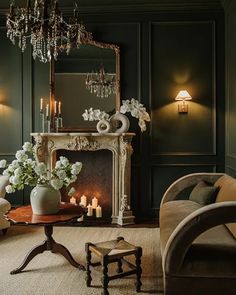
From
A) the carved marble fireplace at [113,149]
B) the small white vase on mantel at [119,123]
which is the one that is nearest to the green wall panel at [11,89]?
the carved marble fireplace at [113,149]

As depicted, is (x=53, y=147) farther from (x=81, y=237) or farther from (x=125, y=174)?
(x=81, y=237)

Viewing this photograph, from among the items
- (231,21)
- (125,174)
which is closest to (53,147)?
(125,174)

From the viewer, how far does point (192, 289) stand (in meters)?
2.28

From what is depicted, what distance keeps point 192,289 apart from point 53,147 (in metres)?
3.38

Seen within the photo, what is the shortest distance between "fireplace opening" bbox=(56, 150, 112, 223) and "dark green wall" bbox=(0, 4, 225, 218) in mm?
385

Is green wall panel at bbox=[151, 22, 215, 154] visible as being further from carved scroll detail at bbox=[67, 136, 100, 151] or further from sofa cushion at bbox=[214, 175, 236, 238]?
sofa cushion at bbox=[214, 175, 236, 238]

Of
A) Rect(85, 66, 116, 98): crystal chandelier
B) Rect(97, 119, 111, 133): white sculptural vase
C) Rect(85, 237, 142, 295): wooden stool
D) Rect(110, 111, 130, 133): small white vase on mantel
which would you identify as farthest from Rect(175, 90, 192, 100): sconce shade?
Rect(85, 237, 142, 295): wooden stool

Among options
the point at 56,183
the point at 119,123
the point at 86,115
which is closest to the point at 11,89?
the point at 86,115

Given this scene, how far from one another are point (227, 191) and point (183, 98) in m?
2.23

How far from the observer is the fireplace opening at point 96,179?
17.6ft

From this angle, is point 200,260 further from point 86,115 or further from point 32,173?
point 86,115

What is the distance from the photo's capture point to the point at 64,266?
Result: 11.0 feet

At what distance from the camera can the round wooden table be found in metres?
2.99

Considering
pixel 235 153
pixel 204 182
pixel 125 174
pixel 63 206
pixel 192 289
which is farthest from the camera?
pixel 125 174
